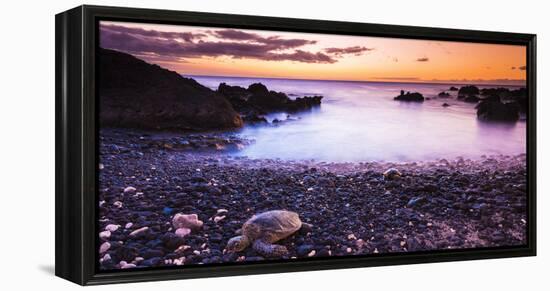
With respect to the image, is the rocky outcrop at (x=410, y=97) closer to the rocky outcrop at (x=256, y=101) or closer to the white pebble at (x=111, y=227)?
the rocky outcrop at (x=256, y=101)

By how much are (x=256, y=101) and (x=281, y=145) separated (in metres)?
0.35

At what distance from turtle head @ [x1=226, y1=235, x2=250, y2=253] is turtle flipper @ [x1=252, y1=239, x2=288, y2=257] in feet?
0.22

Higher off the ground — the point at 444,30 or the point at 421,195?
the point at 444,30

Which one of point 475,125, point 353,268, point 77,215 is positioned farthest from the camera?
point 475,125

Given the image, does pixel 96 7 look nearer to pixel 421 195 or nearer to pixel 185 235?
pixel 185 235

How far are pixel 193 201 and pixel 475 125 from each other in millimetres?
2409

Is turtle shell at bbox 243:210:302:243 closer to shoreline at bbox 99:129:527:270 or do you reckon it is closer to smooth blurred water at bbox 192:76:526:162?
shoreline at bbox 99:129:527:270

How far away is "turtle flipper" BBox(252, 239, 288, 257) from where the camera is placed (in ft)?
21.4

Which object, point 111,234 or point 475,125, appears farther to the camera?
point 475,125

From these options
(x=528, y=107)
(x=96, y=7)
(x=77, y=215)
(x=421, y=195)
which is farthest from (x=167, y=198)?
(x=528, y=107)

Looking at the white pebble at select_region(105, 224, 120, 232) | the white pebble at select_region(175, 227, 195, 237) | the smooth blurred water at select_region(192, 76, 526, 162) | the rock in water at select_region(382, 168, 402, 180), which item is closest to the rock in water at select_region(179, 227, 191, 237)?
the white pebble at select_region(175, 227, 195, 237)

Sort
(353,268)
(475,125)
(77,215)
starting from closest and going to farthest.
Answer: (77,215), (353,268), (475,125)

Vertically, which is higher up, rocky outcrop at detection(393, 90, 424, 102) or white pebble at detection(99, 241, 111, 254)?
rocky outcrop at detection(393, 90, 424, 102)

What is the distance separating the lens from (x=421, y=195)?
283 inches
